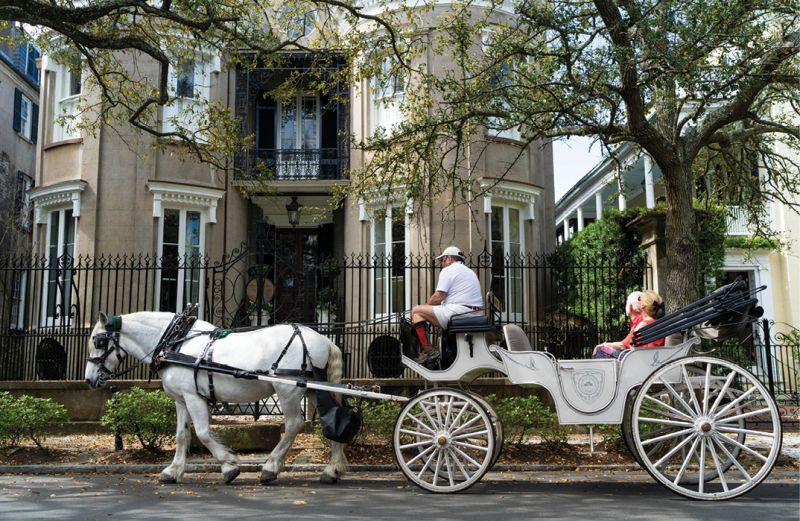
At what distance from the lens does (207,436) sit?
7867 mm

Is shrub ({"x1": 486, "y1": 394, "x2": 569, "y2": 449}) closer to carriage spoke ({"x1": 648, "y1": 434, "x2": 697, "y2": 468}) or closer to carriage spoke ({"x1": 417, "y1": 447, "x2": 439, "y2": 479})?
carriage spoke ({"x1": 417, "y1": 447, "x2": 439, "y2": 479})

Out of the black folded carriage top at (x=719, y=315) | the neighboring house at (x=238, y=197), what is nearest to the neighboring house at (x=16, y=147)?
the neighboring house at (x=238, y=197)

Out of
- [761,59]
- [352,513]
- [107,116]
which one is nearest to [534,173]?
[761,59]

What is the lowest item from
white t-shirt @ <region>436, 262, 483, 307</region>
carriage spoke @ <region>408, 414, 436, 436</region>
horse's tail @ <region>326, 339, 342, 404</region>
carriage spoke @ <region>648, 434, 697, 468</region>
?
carriage spoke @ <region>648, 434, 697, 468</region>

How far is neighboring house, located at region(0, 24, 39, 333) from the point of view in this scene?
22.8 m

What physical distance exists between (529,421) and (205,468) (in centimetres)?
441

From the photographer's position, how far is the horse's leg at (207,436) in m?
7.89

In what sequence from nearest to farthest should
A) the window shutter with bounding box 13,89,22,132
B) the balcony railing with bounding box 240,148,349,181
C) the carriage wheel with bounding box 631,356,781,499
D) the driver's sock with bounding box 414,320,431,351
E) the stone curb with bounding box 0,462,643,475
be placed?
the carriage wheel with bounding box 631,356,781,499, the driver's sock with bounding box 414,320,431,351, the stone curb with bounding box 0,462,643,475, the balcony railing with bounding box 240,148,349,181, the window shutter with bounding box 13,89,22,132

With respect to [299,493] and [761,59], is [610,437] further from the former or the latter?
[761,59]

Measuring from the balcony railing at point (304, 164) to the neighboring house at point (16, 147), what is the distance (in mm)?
8688

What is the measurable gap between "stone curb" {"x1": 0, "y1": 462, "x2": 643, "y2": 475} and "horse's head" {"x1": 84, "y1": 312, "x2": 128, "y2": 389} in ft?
5.43

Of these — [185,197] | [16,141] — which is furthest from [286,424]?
[16,141]

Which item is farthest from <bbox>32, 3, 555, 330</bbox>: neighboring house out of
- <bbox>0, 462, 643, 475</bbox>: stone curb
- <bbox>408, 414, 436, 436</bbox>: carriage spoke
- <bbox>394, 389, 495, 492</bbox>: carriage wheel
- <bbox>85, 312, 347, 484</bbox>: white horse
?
<bbox>408, 414, 436, 436</bbox>: carriage spoke

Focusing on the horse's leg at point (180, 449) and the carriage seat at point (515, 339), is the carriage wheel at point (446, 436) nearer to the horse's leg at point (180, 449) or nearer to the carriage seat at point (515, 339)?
the carriage seat at point (515, 339)
